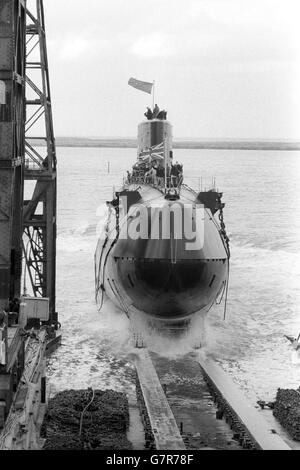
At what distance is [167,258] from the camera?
2894 cm

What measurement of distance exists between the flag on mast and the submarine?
17230mm

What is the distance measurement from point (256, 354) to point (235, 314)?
747cm

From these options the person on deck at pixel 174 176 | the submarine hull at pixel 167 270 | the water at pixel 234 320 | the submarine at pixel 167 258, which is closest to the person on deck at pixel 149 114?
the person on deck at pixel 174 176

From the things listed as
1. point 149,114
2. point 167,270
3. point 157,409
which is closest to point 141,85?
point 149,114

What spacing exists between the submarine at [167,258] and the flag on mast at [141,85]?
56.5 feet

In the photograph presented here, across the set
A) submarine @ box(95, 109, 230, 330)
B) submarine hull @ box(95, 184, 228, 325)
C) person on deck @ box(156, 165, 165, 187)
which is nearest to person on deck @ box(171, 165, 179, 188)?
person on deck @ box(156, 165, 165, 187)

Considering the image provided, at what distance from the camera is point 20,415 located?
55.6 ft

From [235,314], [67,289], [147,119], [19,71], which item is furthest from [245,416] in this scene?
[147,119]

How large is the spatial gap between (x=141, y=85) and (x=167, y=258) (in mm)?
24974

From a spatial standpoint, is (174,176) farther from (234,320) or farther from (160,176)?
(234,320)

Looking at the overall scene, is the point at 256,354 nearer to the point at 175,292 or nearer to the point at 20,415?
the point at 175,292

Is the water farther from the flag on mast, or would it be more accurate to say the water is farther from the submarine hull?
the flag on mast

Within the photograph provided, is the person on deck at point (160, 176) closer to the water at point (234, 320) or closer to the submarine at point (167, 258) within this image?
the submarine at point (167, 258)

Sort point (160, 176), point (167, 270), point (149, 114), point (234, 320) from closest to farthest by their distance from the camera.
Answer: point (167, 270) → point (234, 320) → point (160, 176) → point (149, 114)
